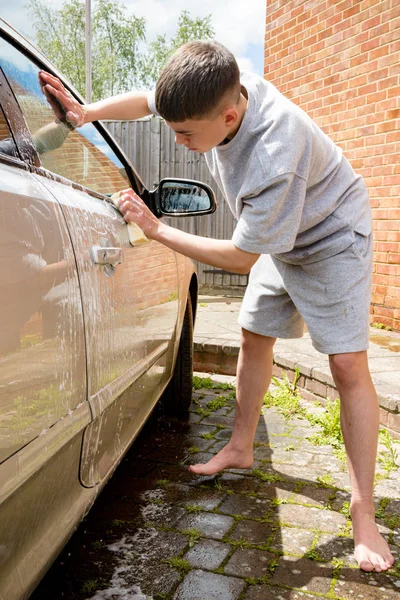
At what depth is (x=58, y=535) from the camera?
1.38m

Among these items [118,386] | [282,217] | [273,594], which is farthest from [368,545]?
[282,217]

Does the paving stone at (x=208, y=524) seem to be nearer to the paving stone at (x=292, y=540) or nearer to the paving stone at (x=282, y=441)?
the paving stone at (x=292, y=540)

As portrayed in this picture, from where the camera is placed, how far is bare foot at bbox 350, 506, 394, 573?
2030mm

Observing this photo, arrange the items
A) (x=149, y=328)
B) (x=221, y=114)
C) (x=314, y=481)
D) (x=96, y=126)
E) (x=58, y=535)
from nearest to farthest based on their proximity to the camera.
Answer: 1. (x=58, y=535)
2. (x=221, y=114)
3. (x=149, y=328)
4. (x=96, y=126)
5. (x=314, y=481)

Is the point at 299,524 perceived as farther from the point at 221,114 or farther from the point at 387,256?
the point at 387,256

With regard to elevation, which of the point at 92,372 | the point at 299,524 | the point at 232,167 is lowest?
the point at 299,524

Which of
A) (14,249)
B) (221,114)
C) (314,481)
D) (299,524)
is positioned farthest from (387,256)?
(14,249)

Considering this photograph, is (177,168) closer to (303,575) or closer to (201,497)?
(201,497)

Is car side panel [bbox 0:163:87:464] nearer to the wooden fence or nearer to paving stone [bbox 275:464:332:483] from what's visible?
paving stone [bbox 275:464:332:483]

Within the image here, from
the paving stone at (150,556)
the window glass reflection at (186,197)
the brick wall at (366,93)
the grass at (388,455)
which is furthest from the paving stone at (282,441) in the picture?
the brick wall at (366,93)

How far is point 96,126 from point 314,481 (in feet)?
5.92

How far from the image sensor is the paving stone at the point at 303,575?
6.42 feet

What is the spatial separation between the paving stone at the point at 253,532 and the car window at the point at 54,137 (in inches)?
52.3

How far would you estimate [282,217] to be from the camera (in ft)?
6.34
